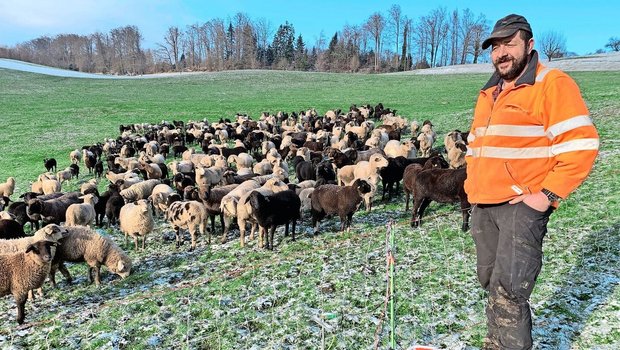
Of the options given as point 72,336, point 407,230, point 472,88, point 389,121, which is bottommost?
point 72,336

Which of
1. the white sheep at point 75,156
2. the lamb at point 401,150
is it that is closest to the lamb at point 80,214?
the lamb at point 401,150

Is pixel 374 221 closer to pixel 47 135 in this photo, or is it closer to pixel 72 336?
pixel 72 336

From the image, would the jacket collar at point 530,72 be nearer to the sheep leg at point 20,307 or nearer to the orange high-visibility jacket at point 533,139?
the orange high-visibility jacket at point 533,139

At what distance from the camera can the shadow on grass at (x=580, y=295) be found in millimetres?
4891

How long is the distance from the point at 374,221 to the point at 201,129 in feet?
60.7

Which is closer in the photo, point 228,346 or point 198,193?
point 228,346

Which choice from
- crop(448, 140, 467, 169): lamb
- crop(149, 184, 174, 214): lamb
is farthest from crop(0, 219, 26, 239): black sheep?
crop(448, 140, 467, 169): lamb

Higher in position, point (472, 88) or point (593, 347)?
point (472, 88)

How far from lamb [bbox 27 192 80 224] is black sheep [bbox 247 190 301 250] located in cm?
583

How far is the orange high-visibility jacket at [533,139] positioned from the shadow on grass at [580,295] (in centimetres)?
272

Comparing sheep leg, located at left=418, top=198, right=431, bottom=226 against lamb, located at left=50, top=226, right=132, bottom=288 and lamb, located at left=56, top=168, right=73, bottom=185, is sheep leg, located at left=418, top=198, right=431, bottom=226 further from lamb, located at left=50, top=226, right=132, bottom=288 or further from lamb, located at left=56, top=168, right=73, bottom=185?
lamb, located at left=56, top=168, right=73, bottom=185

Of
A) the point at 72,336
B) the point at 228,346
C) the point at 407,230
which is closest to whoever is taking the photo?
the point at 228,346

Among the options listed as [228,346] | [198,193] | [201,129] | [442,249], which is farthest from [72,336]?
[201,129]

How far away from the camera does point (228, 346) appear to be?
209 inches
